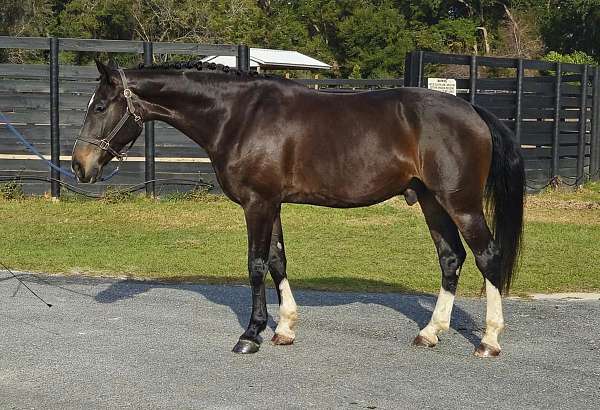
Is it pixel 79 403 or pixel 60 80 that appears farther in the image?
pixel 60 80

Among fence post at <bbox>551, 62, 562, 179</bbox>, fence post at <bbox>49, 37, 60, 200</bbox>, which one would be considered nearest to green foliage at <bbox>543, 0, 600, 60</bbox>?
fence post at <bbox>551, 62, 562, 179</bbox>

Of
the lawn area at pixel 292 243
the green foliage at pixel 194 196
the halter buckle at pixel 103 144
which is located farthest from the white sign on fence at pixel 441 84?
the halter buckle at pixel 103 144

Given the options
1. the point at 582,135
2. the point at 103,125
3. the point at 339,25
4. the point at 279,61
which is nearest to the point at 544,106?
the point at 582,135

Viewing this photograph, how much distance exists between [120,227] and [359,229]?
3572 millimetres

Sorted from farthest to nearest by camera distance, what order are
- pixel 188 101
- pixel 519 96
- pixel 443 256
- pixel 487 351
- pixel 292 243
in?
1. pixel 519 96
2. pixel 292 243
3. pixel 443 256
4. pixel 188 101
5. pixel 487 351

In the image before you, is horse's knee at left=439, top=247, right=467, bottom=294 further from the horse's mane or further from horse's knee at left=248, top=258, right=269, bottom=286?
the horse's mane

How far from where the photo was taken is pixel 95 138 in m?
7.39

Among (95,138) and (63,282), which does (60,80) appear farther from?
(95,138)

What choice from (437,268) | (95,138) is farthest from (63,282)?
(437,268)

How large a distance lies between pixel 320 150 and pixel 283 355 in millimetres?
1597

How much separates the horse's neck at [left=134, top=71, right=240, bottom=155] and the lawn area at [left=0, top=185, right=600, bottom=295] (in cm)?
312

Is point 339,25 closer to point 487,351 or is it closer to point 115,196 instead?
point 115,196

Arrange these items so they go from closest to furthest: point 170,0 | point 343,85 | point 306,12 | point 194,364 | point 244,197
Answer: point 194,364, point 244,197, point 343,85, point 170,0, point 306,12

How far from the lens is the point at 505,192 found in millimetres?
7574
